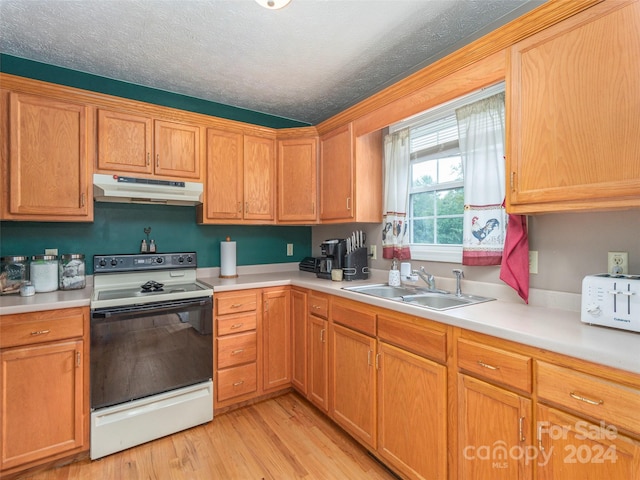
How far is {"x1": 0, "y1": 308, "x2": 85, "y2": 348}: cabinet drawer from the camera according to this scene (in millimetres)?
1684

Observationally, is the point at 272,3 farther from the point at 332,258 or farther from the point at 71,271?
the point at 71,271

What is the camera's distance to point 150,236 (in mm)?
2625

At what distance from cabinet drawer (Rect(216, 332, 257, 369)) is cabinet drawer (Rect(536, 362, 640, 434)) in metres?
1.90

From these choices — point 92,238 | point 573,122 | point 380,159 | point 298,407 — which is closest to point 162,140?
point 92,238

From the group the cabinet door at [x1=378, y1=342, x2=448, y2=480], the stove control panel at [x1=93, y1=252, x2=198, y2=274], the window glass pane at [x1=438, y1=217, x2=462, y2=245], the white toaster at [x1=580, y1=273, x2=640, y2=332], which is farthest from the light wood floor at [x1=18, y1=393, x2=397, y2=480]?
the window glass pane at [x1=438, y1=217, x2=462, y2=245]

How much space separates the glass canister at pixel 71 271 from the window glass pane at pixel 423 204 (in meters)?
2.48

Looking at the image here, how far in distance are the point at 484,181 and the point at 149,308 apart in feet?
7.30

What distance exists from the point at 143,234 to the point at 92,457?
152cm

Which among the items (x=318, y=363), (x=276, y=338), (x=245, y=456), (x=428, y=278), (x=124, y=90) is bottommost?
(x=245, y=456)

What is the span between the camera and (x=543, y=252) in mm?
1623

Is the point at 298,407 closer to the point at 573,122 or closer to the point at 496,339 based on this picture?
the point at 496,339

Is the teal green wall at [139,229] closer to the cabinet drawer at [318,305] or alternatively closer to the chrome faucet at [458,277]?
the cabinet drawer at [318,305]

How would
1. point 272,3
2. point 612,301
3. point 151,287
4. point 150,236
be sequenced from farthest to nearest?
1. point 150,236
2. point 151,287
3. point 272,3
4. point 612,301

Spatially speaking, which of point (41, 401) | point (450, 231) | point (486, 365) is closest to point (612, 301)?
point (486, 365)
